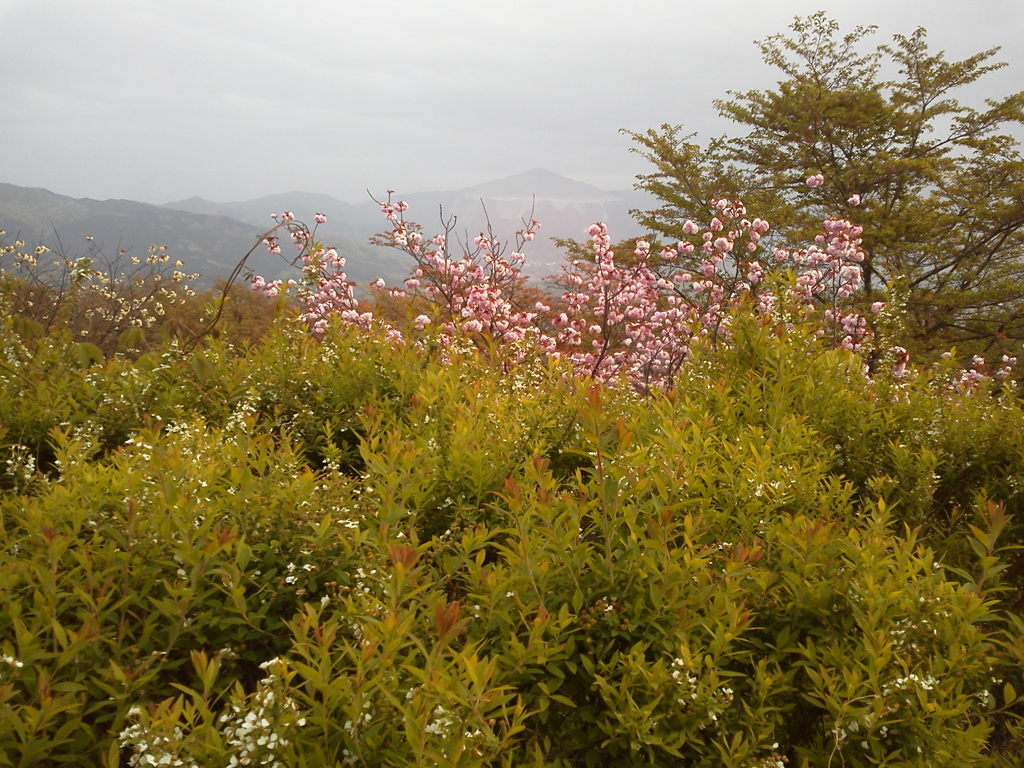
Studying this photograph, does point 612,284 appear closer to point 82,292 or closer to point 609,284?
point 609,284

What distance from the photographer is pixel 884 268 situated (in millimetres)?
16188

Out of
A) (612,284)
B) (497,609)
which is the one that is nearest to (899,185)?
(612,284)

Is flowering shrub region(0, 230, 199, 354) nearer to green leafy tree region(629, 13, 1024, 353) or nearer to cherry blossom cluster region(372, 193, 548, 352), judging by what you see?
cherry blossom cluster region(372, 193, 548, 352)

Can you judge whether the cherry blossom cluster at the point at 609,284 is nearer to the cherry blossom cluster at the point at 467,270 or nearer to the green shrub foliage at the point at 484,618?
the cherry blossom cluster at the point at 467,270

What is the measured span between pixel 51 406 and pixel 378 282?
27.4 ft

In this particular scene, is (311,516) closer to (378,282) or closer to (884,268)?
(378,282)

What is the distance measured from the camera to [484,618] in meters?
1.62

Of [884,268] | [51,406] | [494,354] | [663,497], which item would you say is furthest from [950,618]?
[884,268]

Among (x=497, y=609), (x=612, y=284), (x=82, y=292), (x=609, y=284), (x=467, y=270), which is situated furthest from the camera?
(x=82, y=292)

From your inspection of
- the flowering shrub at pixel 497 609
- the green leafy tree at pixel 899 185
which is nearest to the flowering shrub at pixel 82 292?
the flowering shrub at pixel 497 609

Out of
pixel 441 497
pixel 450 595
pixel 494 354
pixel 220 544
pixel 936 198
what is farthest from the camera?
pixel 936 198

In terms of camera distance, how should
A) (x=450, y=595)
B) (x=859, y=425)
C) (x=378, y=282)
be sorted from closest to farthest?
(x=450, y=595)
(x=859, y=425)
(x=378, y=282)

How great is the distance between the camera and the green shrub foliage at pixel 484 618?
4.28ft

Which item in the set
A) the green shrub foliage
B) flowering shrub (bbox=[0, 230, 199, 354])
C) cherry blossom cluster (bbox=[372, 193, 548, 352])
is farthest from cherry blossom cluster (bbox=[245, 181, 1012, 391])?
the green shrub foliage
